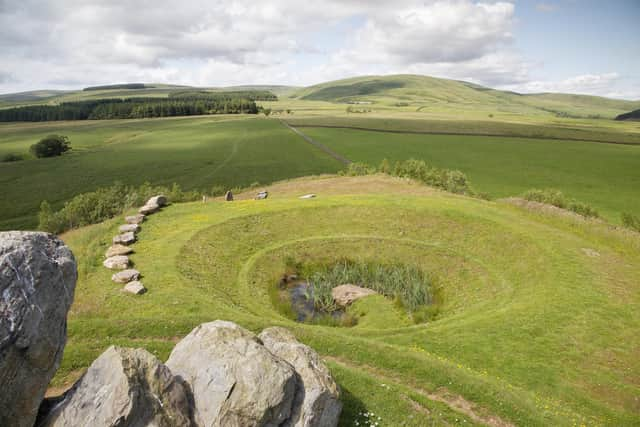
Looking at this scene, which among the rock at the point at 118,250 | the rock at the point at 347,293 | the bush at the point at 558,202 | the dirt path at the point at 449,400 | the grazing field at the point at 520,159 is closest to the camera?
the dirt path at the point at 449,400

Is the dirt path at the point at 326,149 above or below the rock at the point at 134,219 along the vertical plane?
above

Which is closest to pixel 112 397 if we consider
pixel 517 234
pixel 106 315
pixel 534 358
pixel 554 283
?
pixel 106 315

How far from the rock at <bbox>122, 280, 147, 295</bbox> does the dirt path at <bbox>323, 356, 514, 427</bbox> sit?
15890 mm

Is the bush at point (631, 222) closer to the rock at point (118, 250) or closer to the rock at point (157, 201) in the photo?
the rock at point (118, 250)

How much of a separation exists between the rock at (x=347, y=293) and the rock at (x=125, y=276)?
1679 cm

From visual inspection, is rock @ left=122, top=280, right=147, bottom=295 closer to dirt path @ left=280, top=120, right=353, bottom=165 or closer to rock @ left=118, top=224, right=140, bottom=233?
rock @ left=118, top=224, right=140, bottom=233

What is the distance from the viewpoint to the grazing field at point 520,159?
81.2 meters

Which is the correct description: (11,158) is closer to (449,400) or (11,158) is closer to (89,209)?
(89,209)

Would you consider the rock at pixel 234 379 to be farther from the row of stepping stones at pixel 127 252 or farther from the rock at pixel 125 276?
the rock at pixel 125 276

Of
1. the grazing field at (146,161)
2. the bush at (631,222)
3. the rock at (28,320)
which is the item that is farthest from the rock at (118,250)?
the bush at (631,222)

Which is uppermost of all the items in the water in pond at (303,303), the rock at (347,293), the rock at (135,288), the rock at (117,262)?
the rock at (117,262)

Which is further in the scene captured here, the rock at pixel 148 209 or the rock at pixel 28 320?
the rock at pixel 148 209

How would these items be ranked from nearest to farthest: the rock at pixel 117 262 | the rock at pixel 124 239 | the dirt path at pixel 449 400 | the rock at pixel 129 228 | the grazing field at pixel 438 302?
the dirt path at pixel 449 400 → the grazing field at pixel 438 302 → the rock at pixel 117 262 → the rock at pixel 124 239 → the rock at pixel 129 228

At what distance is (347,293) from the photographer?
113 ft
